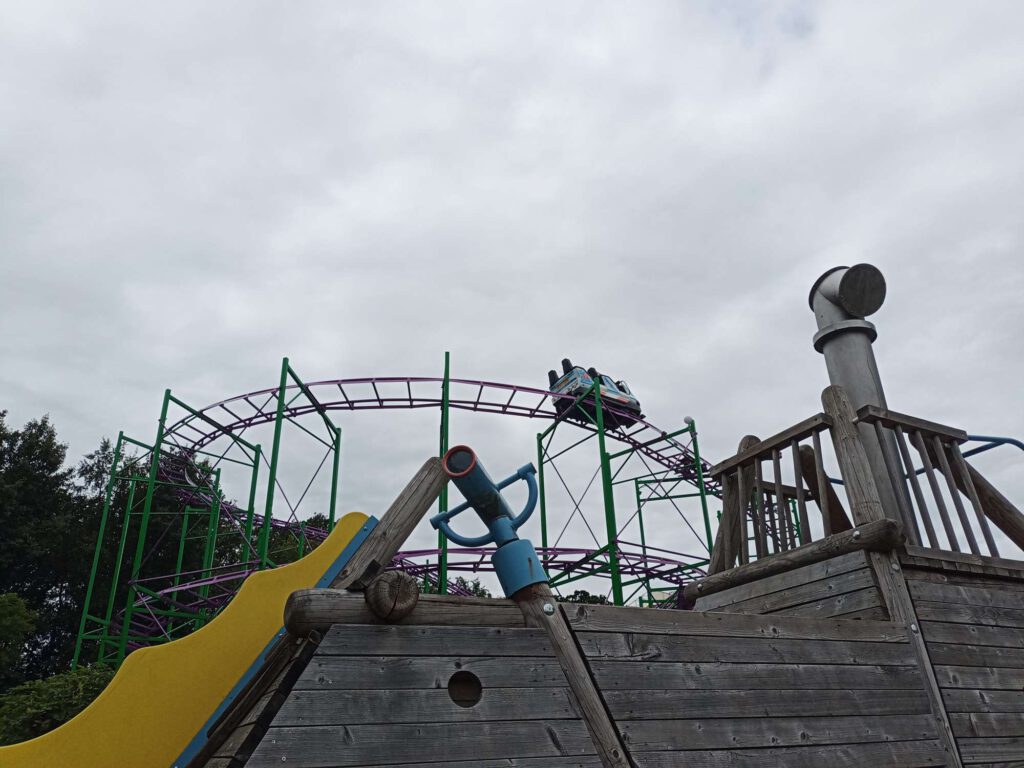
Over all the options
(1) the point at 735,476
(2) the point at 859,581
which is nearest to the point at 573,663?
(2) the point at 859,581

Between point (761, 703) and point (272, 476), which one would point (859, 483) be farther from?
point (272, 476)

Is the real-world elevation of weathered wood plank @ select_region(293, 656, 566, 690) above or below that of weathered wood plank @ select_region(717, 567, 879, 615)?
below

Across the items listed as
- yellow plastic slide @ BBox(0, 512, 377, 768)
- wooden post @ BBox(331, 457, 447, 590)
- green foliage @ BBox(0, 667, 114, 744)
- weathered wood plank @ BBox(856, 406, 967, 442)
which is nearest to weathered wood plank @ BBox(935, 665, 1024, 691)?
weathered wood plank @ BBox(856, 406, 967, 442)

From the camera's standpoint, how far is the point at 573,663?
283 cm

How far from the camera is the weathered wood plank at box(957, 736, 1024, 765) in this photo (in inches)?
144

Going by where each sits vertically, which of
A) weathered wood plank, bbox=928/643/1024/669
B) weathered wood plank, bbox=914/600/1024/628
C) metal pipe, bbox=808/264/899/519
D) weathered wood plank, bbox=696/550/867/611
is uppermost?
metal pipe, bbox=808/264/899/519

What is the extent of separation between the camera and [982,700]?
12.9 feet

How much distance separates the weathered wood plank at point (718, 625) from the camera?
9.94 ft

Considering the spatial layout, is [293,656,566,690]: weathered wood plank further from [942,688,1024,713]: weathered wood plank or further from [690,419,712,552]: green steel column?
[690,419,712,552]: green steel column

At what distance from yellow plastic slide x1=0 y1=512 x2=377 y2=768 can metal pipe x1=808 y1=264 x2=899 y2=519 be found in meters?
4.18

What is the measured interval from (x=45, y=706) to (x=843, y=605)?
903cm

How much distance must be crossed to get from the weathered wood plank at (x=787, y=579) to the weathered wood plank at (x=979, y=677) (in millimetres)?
624

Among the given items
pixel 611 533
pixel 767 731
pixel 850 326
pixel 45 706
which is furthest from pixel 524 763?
pixel 611 533

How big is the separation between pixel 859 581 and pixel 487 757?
2.59 metres
